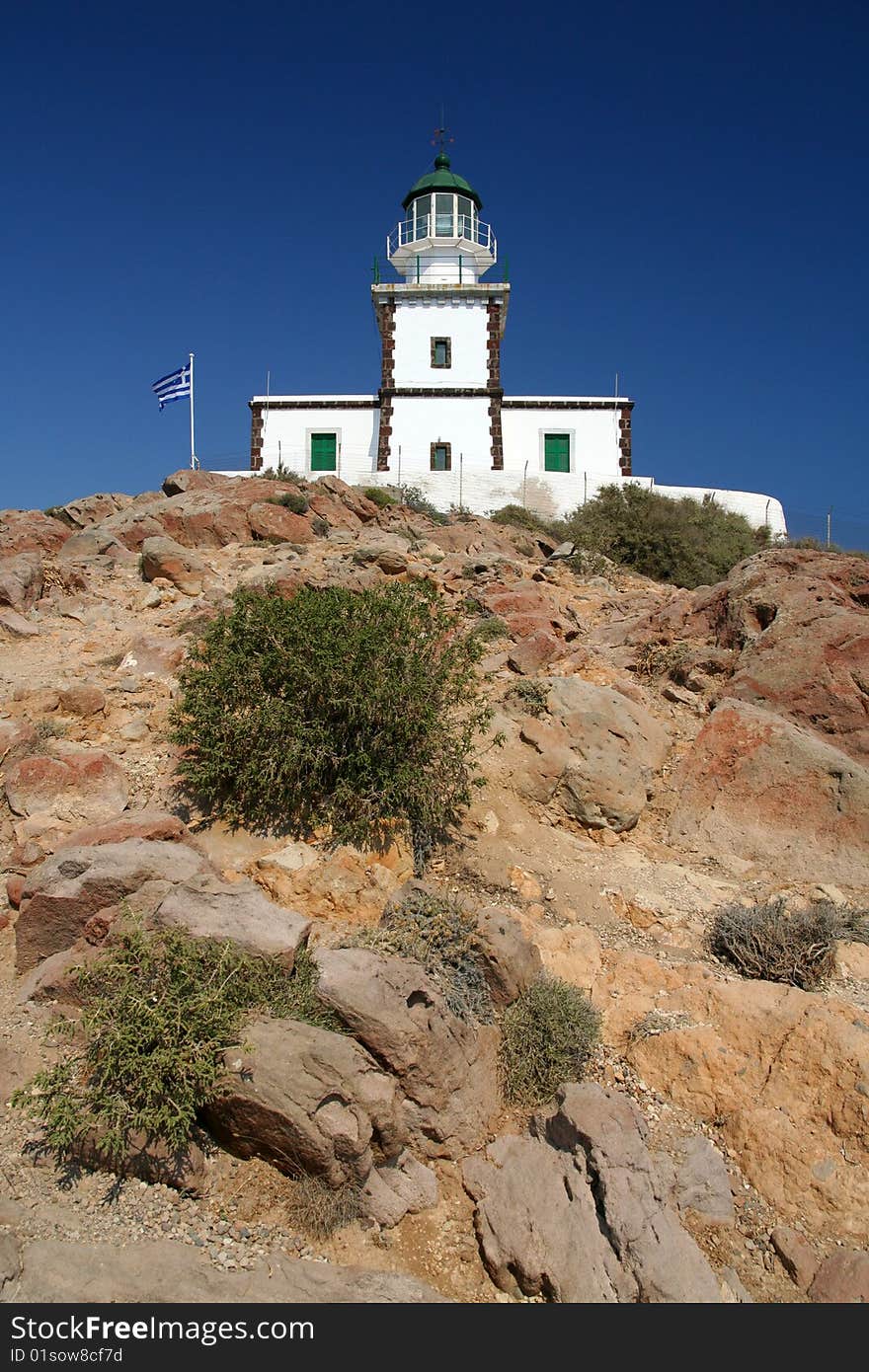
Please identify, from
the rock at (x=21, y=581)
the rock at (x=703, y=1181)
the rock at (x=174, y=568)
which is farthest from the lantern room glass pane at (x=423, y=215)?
the rock at (x=703, y=1181)

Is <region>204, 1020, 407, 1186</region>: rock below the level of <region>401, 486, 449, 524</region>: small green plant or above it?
below

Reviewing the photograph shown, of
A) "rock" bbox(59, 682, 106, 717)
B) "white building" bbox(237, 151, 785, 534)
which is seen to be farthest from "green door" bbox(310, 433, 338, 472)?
"rock" bbox(59, 682, 106, 717)

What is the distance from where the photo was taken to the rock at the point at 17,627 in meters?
9.32

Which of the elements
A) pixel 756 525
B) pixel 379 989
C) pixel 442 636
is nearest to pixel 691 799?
pixel 442 636

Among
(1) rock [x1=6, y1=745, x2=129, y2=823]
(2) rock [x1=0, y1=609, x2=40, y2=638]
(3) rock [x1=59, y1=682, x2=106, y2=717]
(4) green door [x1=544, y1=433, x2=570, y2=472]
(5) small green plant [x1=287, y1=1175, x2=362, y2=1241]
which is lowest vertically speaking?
(5) small green plant [x1=287, y1=1175, x2=362, y2=1241]

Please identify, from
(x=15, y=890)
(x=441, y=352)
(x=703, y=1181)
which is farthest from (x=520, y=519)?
(x=703, y=1181)

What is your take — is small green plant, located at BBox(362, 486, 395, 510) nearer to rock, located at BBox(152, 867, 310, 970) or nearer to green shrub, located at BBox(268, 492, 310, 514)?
green shrub, located at BBox(268, 492, 310, 514)

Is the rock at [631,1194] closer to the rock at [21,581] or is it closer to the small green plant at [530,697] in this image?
the small green plant at [530,697]

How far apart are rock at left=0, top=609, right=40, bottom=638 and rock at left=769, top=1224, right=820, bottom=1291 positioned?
29.1 feet

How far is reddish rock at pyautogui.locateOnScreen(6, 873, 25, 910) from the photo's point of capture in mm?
5105

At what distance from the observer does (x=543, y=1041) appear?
182 inches

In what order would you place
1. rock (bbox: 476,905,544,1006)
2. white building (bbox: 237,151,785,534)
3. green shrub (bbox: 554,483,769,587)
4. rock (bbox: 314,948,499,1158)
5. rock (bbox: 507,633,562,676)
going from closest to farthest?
rock (bbox: 314,948,499,1158), rock (bbox: 476,905,544,1006), rock (bbox: 507,633,562,676), green shrub (bbox: 554,483,769,587), white building (bbox: 237,151,785,534)

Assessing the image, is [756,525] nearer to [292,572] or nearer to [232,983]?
[292,572]

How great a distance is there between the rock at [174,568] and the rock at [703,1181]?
Result: 9336mm
